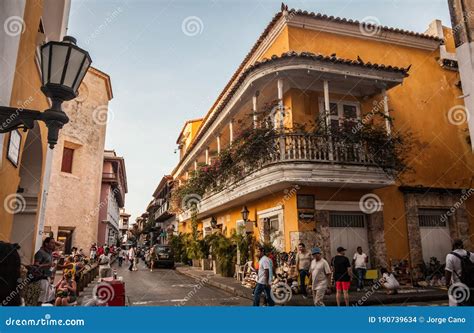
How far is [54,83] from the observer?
3.43 metres

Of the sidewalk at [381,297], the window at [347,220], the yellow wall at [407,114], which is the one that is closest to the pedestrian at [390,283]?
the sidewalk at [381,297]

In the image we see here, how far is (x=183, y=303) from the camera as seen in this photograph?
33.0 ft

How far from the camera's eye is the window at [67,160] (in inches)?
940

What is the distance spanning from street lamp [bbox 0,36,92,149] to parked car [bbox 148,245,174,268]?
2178cm

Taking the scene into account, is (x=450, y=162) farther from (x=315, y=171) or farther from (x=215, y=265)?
(x=215, y=265)

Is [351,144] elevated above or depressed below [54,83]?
above

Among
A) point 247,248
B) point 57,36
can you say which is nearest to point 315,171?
point 247,248

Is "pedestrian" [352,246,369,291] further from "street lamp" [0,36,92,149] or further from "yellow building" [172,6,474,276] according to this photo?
"street lamp" [0,36,92,149]

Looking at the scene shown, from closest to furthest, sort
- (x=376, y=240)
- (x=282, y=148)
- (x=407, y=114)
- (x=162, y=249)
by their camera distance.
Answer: (x=282, y=148) → (x=376, y=240) → (x=407, y=114) → (x=162, y=249)

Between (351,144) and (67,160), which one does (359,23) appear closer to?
(351,144)

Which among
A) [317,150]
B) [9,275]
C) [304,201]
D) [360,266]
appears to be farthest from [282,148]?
[9,275]

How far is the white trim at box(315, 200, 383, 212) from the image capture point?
11688 millimetres

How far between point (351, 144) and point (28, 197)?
9.01 m

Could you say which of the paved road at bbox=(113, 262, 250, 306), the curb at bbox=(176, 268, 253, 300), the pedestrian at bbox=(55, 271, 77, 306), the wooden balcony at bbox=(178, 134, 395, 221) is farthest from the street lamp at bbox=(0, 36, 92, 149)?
the curb at bbox=(176, 268, 253, 300)
